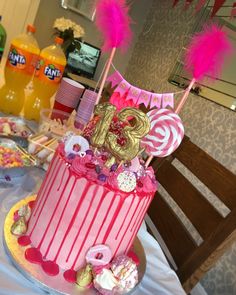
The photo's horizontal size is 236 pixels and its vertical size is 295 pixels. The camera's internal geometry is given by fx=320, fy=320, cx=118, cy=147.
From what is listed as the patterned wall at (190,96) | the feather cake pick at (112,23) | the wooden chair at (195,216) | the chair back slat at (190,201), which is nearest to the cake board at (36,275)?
the feather cake pick at (112,23)

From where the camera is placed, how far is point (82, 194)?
0.54 metres

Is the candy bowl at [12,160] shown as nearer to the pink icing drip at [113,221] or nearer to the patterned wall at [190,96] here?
the pink icing drip at [113,221]

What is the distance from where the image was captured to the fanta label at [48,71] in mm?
1088

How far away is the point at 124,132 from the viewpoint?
1.76 feet

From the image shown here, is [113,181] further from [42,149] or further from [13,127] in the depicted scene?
[13,127]

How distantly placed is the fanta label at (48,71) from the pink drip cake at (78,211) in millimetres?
590

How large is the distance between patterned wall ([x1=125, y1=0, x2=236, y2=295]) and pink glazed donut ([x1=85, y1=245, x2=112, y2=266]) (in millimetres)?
1335

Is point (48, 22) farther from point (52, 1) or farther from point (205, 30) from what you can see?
point (205, 30)

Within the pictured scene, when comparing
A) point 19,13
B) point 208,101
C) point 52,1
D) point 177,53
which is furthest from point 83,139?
point 52,1

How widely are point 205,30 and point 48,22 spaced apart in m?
3.41

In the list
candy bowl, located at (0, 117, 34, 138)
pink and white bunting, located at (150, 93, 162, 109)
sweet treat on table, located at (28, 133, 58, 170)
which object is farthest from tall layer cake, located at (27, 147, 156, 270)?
candy bowl, located at (0, 117, 34, 138)

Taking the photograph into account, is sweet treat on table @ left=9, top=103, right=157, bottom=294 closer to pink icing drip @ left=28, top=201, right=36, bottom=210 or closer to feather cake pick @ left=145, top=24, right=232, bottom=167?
pink icing drip @ left=28, top=201, right=36, bottom=210

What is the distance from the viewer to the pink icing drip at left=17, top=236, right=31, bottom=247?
562 millimetres

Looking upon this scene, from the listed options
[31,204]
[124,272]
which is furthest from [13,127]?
[124,272]
